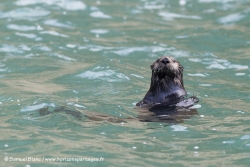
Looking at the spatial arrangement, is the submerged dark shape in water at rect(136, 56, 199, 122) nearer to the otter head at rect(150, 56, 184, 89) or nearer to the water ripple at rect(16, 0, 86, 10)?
the otter head at rect(150, 56, 184, 89)

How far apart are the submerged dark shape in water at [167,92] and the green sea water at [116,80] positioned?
0.23 meters

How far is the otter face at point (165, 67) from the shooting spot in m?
9.45

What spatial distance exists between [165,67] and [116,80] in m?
2.21

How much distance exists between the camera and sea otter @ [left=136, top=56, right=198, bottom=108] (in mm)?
9453

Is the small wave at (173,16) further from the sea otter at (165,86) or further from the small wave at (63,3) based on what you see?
the sea otter at (165,86)

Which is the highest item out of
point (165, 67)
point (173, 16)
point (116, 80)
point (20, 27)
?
point (165, 67)

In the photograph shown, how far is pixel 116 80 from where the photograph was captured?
11.5 meters

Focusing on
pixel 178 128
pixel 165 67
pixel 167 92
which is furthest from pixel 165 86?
pixel 178 128

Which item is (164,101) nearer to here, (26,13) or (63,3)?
(26,13)

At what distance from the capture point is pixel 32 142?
746cm

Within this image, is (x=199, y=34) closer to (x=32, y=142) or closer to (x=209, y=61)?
(x=209, y=61)

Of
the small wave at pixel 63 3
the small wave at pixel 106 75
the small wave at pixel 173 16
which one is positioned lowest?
the small wave at pixel 106 75

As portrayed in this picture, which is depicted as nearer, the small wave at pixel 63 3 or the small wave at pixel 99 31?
the small wave at pixel 99 31

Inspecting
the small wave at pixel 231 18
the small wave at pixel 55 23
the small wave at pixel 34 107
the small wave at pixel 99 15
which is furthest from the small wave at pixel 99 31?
the small wave at pixel 34 107
